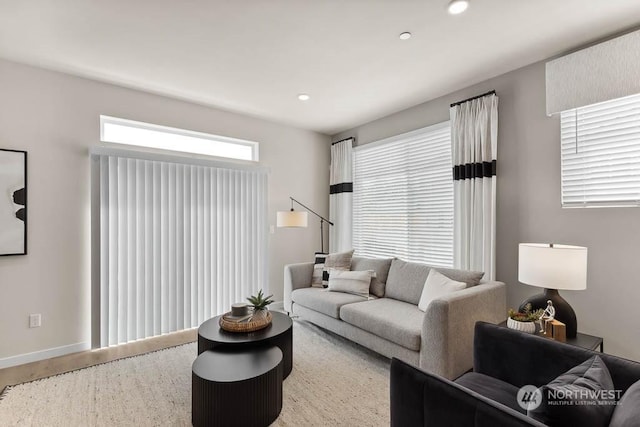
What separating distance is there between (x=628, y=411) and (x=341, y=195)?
3.96m

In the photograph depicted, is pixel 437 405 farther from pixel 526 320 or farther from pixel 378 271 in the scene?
pixel 378 271

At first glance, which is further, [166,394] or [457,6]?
[166,394]

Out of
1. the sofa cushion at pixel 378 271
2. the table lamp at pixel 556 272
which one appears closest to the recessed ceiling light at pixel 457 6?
the table lamp at pixel 556 272

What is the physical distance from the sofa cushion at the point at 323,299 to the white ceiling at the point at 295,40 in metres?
2.25

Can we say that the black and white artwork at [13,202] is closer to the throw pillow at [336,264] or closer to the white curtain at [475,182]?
the throw pillow at [336,264]

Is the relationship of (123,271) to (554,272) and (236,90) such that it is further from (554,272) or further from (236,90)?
(554,272)

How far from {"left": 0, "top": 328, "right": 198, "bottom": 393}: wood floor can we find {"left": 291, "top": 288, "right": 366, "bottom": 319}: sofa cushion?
1239 mm

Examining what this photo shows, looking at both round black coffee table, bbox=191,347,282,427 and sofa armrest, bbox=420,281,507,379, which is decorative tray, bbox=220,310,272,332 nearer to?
round black coffee table, bbox=191,347,282,427

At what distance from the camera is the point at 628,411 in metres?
0.93

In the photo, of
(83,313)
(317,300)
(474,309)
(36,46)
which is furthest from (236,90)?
(474,309)

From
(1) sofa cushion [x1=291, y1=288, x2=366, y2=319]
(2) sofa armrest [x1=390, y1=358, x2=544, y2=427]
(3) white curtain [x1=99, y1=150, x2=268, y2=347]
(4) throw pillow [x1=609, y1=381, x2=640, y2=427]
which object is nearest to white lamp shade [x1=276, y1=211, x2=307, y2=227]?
(3) white curtain [x1=99, y1=150, x2=268, y2=347]

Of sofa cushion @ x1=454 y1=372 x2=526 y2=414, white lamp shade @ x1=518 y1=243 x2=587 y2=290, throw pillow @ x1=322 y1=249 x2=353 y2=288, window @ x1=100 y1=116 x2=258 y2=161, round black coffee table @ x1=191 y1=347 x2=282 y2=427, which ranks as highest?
window @ x1=100 y1=116 x2=258 y2=161

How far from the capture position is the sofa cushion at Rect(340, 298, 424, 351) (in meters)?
2.41
